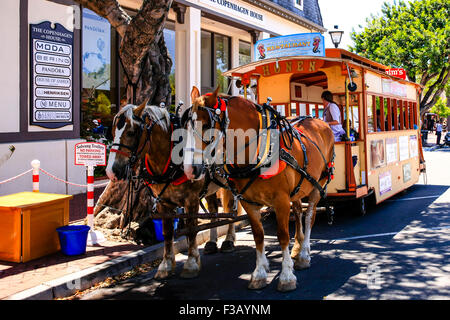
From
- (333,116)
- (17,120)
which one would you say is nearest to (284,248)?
(333,116)

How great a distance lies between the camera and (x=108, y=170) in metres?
4.70

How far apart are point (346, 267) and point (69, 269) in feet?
11.4

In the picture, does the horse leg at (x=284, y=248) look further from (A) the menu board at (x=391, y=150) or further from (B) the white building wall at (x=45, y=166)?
(B) the white building wall at (x=45, y=166)

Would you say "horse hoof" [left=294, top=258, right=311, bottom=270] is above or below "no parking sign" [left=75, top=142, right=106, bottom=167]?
below

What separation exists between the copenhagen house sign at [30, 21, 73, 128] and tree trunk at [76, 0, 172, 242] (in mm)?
2722

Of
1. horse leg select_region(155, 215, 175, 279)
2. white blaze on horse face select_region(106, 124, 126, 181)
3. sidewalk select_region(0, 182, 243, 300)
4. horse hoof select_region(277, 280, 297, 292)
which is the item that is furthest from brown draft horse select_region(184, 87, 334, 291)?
sidewalk select_region(0, 182, 243, 300)

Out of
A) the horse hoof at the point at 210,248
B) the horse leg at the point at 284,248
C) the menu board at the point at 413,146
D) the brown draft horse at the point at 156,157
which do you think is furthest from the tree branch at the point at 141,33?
the menu board at the point at 413,146

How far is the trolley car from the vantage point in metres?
7.77

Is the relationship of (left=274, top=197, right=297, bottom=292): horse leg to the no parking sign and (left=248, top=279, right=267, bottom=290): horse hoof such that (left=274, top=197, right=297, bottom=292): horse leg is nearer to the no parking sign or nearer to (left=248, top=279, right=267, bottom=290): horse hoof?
(left=248, top=279, right=267, bottom=290): horse hoof

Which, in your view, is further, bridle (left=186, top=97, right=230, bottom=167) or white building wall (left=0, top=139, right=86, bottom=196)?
white building wall (left=0, top=139, right=86, bottom=196)

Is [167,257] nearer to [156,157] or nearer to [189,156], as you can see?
[156,157]

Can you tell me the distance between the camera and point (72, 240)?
19.5 feet
